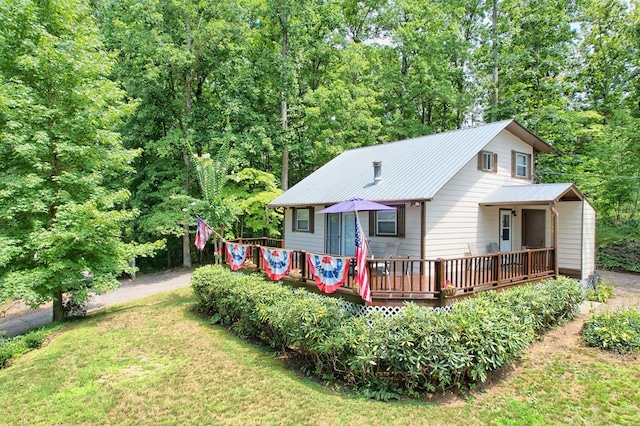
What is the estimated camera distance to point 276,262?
10336mm

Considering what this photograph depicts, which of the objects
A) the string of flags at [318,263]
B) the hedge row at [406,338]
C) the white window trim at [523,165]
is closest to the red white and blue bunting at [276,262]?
the string of flags at [318,263]

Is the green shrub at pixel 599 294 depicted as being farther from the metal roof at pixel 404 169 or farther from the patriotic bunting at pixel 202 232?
the patriotic bunting at pixel 202 232

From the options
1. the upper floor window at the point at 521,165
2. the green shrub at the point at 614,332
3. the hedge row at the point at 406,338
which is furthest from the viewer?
the upper floor window at the point at 521,165

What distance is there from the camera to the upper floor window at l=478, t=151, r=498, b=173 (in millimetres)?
11523

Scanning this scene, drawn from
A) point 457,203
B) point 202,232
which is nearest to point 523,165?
→ point 457,203

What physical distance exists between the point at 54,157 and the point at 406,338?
12407 millimetres

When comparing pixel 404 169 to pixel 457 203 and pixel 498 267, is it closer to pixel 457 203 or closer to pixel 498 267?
pixel 457 203

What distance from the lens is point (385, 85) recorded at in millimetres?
24922

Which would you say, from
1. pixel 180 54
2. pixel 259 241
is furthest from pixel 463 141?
pixel 180 54

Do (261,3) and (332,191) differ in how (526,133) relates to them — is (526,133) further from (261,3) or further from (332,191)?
(261,3)

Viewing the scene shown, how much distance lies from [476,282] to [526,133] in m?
7.59

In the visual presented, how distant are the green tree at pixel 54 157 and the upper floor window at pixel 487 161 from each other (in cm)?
1202

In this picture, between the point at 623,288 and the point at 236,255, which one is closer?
the point at 236,255

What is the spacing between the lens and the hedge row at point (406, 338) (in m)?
5.87
